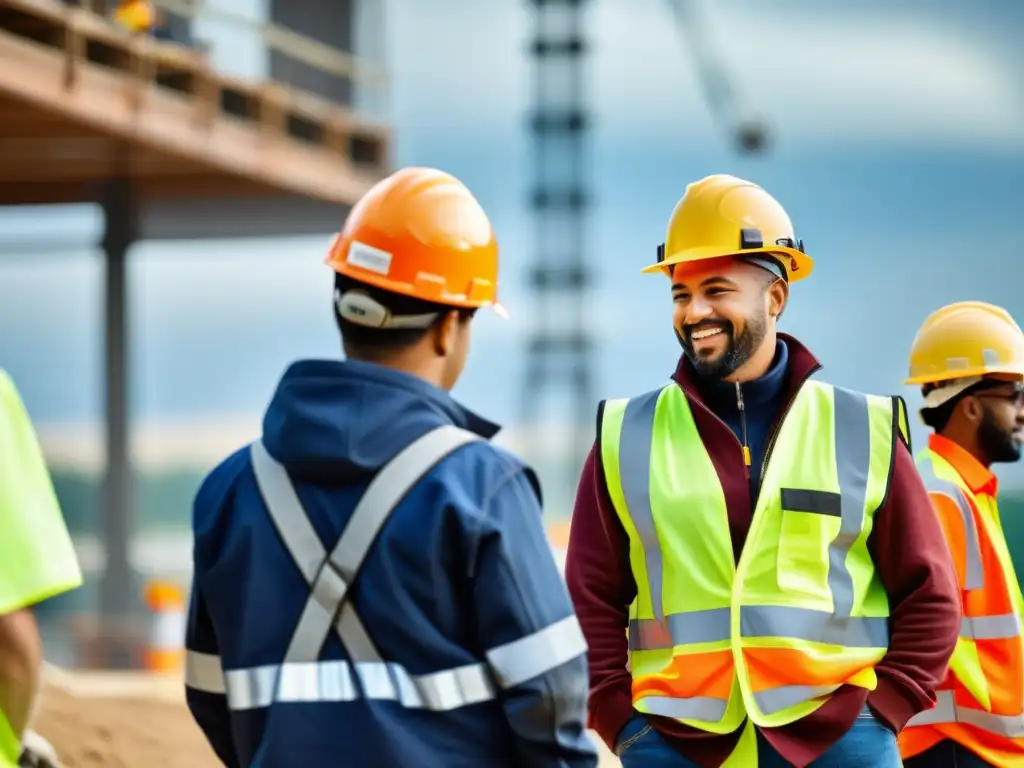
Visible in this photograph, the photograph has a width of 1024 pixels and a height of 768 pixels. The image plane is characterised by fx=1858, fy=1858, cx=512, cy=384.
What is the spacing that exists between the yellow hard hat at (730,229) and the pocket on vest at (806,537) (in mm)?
621

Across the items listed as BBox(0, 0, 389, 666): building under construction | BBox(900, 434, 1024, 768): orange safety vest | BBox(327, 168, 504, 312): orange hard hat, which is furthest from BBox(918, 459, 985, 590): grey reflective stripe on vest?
BBox(0, 0, 389, 666): building under construction

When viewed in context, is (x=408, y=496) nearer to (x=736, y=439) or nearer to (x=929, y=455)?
(x=736, y=439)

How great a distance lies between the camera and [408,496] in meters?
3.07

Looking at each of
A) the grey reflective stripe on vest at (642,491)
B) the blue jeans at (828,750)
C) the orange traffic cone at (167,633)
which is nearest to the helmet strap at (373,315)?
the grey reflective stripe on vest at (642,491)

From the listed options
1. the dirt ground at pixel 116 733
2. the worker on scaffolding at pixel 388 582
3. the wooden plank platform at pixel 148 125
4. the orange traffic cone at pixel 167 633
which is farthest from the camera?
the orange traffic cone at pixel 167 633

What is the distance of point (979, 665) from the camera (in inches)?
200

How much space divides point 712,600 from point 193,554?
1.29m

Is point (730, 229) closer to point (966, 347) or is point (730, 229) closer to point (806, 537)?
point (806, 537)

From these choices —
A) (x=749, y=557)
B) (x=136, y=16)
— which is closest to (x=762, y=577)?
(x=749, y=557)

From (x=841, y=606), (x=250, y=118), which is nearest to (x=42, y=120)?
(x=250, y=118)

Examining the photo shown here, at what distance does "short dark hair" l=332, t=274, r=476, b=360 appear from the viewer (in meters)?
3.25

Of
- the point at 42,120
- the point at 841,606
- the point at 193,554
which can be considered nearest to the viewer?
the point at 193,554

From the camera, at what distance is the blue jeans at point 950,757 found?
507cm

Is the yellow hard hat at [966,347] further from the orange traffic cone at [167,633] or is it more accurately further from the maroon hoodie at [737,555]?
the orange traffic cone at [167,633]
